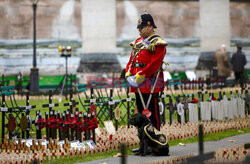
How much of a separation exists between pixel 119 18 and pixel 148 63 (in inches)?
853

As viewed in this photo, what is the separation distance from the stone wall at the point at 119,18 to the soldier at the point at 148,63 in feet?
67.7

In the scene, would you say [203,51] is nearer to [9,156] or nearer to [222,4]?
[222,4]

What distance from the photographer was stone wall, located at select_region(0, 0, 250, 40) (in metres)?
28.7

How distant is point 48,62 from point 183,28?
28.0 ft

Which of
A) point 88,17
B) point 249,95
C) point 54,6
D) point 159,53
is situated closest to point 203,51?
point 88,17

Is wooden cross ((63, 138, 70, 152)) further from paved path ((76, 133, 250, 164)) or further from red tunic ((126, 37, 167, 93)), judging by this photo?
red tunic ((126, 37, 167, 93))

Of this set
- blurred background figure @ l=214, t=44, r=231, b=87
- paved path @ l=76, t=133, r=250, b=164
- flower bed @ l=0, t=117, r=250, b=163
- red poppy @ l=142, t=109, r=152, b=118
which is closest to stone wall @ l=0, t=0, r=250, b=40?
blurred background figure @ l=214, t=44, r=231, b=87

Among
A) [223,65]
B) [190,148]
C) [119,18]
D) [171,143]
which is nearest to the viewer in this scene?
[190,148]

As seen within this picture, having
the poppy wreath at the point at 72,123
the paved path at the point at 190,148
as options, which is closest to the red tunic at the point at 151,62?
the paved path at the point at 190,148

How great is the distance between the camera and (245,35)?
106 feet

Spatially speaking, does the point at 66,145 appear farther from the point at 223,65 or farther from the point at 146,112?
the point at 223,65

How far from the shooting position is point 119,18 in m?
30.2

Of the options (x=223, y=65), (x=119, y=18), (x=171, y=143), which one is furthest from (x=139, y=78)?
(x=119, y=18)

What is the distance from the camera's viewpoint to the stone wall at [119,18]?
28703mm
